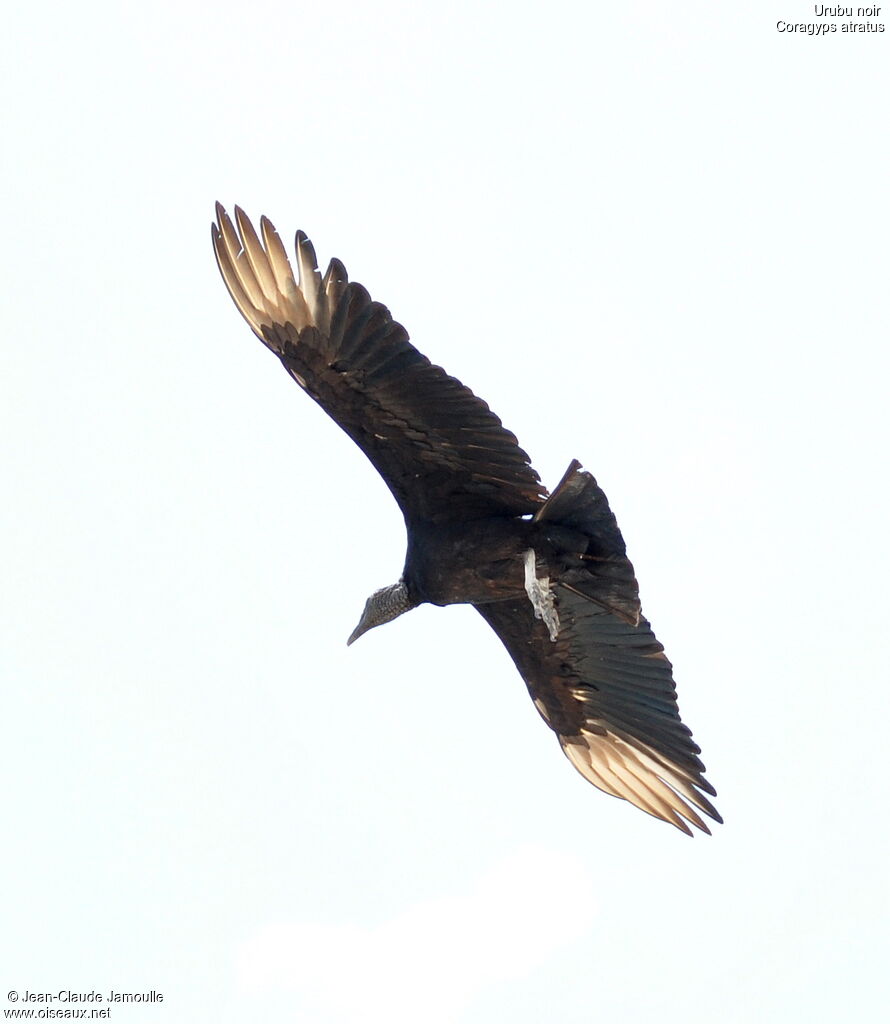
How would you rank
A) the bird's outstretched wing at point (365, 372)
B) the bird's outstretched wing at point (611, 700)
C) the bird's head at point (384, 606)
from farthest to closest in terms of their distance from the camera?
the bird's outstretched wing at point (611, 700) → the bird's head at point (384, 606) → the bird's outstretched wing at point (365, 372)

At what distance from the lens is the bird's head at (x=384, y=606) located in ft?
29.8

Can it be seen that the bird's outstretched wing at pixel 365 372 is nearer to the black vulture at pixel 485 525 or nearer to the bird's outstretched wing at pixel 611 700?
the black vulture at pixel 485 525

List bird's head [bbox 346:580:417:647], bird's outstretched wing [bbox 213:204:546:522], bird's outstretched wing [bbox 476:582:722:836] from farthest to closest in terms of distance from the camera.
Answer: bird's outstretched wing [bbox 476:582:722:836], bird's head [bbox 346:580:417:647], bird's outstretched wing [bbox 213:204:546:522]

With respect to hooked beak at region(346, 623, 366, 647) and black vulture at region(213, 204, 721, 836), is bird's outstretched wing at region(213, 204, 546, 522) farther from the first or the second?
hooked beak at region(346, 623, 366, 647)

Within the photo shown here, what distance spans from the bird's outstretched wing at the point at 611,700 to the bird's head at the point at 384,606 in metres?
0.69

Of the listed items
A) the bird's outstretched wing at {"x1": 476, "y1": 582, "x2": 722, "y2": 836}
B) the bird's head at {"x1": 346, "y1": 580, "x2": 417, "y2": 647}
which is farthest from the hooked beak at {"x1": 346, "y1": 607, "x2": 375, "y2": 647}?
the bird's outstretched wing at {"x1": 476, "y1": 582, "x2": 722, "y2": 836}

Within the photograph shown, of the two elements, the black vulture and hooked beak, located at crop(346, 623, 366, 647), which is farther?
hooked beak, located at crop(346, 623, 366, 647)

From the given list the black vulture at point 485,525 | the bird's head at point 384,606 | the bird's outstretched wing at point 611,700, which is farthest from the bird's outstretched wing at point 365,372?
the bird's outstretched wing at point 611,700

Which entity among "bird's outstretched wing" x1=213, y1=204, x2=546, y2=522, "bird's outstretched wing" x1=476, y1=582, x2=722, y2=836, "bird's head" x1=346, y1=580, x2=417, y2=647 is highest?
"bird's outstretched wing" x1=213, y1=204, x2=546, y2=522

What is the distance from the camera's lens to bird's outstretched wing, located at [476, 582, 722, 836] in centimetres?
939

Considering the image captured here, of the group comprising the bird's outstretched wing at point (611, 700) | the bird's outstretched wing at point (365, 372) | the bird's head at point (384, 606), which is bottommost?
the bird's outstretched wing at point (611, 700)

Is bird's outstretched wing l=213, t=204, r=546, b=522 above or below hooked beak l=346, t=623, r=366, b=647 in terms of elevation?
above

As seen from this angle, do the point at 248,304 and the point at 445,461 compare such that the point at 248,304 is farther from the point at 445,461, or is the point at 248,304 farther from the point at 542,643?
the point at 542,643

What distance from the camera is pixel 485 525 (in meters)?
8.65
